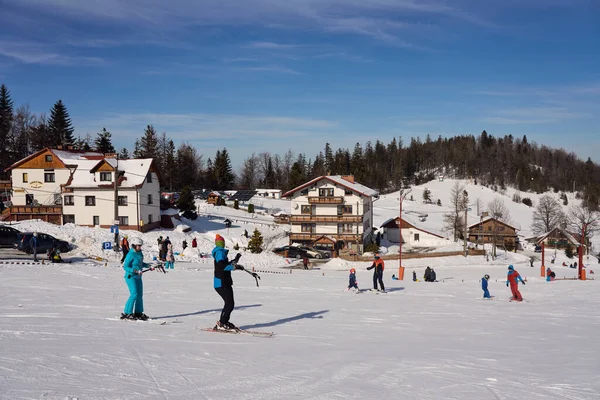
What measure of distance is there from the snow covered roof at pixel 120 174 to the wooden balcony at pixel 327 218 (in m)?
17.8

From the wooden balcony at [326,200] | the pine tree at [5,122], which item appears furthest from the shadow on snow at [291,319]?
the pine tree at [5,122]

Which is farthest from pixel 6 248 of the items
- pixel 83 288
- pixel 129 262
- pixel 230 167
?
pixel 230 167

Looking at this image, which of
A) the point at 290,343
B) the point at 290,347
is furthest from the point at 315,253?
the point at 290,347

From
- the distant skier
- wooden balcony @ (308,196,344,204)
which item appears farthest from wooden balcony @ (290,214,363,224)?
the distant skier

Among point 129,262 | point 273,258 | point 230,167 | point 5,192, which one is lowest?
point 273,258

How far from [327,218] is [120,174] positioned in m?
22.9

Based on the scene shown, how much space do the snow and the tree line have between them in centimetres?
7635

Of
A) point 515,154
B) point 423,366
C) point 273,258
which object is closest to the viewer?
point 423,366

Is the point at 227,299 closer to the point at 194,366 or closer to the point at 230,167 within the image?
the point at 194,366

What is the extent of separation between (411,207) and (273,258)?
2989 inches

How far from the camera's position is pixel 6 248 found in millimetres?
30484

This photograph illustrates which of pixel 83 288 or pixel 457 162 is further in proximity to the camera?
pixel 457 162

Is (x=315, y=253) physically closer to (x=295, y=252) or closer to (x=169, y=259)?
(x=295, y=252)

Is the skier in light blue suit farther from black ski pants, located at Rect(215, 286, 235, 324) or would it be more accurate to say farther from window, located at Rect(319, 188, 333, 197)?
window, located at Rect(319, 188, 333, 197)
